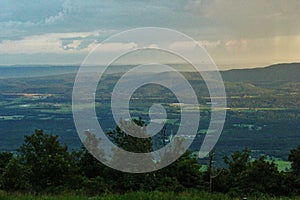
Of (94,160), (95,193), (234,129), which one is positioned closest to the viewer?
(95,193)

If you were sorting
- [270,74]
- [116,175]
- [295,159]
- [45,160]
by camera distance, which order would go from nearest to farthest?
[116,175] → [45,160] → [295,159] → [270,74]

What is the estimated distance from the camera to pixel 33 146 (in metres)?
12.2

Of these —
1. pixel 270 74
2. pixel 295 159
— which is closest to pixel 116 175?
pixel 295 159

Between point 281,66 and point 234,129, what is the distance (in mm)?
43766

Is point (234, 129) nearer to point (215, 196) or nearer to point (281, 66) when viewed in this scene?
point (215, 196)

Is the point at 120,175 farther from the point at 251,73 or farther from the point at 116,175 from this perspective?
the point at 251,73

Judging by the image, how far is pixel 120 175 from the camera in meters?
11.3

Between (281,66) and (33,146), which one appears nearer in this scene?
(33,146)

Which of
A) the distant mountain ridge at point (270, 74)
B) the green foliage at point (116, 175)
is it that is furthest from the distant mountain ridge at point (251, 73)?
the green foliage at point (116, 175)

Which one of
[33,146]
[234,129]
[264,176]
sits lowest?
[234,129]

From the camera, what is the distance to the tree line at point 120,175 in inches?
409

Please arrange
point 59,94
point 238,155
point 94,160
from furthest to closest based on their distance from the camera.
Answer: point 59,94, point 238,155, point 94,160

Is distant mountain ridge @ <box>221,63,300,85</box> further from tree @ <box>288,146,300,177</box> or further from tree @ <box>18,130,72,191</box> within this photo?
tree @ <box>18,130,72,191</box>

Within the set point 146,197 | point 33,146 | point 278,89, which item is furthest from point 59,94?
point 146,197
